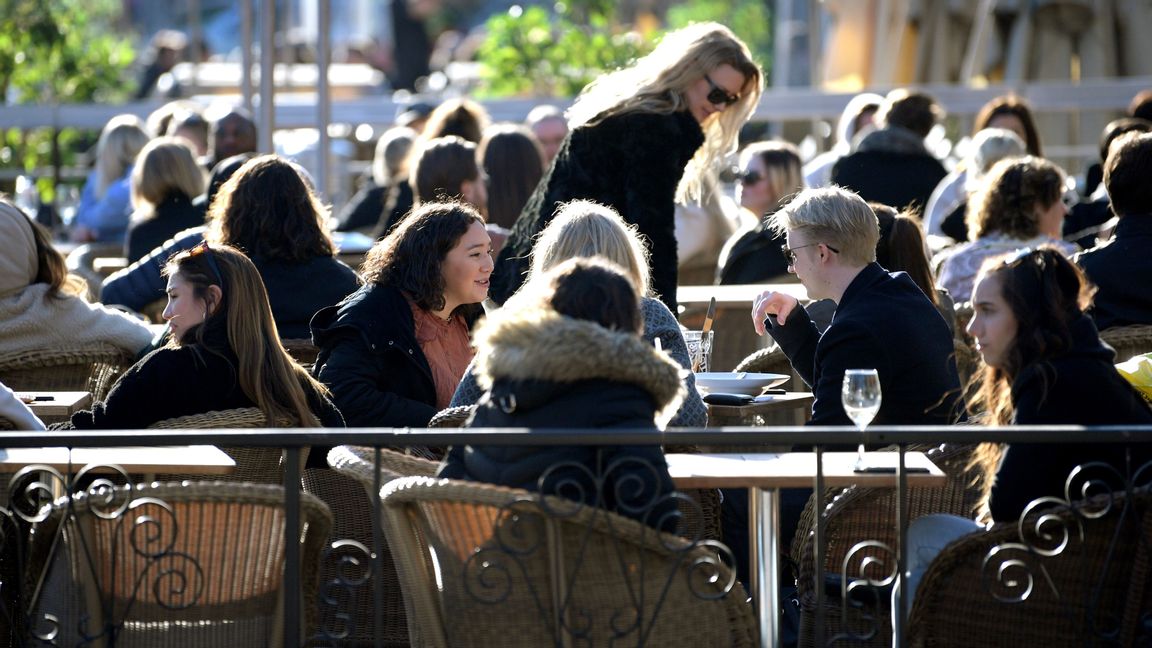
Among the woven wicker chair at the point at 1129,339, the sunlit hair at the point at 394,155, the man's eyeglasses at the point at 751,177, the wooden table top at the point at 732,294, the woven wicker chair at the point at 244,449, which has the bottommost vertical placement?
the woven wicker chair at the point at 244,449

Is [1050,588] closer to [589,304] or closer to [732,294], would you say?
[589,304]

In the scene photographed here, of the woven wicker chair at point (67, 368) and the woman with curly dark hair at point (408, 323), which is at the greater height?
the woman with curly dark hair at point (408, 323)

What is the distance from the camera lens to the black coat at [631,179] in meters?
5.97

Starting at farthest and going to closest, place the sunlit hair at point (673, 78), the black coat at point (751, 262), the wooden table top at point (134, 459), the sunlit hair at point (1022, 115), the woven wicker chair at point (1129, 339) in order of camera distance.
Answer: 1. the sunlit hair at point (1022, 115)
2. the black coat at point (751, 262)
3. the sunlit hair at point (673, 78)
4. the woven wicker chair at point (1129, 339)
5. the wooden table top at point (134, 459)

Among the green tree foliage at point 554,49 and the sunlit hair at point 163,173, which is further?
the green tree foliage at point 554,49

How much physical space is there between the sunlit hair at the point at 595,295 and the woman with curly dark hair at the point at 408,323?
1506 mm

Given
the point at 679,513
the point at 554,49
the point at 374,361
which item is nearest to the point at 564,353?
the point at 679,513

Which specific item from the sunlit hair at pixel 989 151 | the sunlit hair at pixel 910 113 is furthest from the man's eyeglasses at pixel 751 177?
the sunlit hair at pixel 989 151

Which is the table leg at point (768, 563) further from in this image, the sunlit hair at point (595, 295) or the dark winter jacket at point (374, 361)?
the dark winter jacket at point (374, 361)

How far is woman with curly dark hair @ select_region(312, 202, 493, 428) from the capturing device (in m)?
4.96

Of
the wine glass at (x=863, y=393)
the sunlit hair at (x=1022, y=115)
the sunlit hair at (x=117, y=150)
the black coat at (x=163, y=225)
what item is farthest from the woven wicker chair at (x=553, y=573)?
the sunlit hair at (x=117, y=150)

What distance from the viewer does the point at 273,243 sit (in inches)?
228

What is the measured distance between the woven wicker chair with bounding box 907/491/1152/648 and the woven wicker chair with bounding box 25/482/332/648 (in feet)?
4.36

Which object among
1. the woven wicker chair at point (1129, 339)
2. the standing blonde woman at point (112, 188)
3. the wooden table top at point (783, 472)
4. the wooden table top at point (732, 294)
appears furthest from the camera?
the standing blonde woman at point (112, 188)
